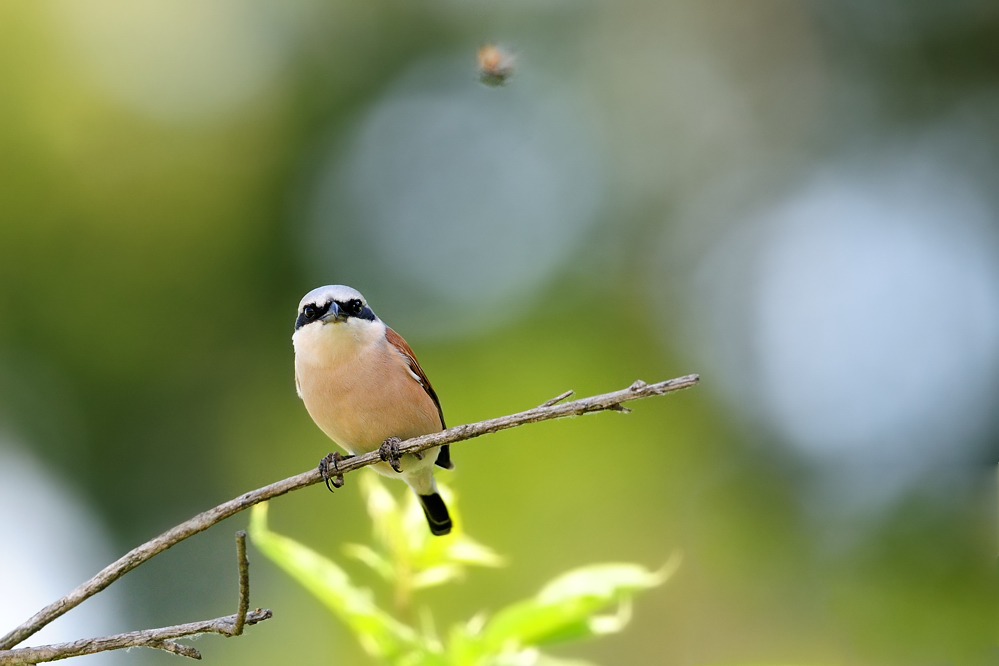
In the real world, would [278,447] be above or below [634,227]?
below

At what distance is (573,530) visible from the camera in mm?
9703

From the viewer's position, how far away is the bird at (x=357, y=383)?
4250mm

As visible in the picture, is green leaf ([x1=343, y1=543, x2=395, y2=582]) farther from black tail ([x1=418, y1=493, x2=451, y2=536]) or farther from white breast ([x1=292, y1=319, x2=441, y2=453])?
black tail ([x1=418, y1=493, x2=451, y2=536])

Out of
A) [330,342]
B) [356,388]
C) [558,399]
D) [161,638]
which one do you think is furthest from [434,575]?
[330,342]

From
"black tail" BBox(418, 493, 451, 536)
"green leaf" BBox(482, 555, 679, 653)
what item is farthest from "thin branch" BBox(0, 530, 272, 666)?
"black tail" BBox(418, 493, 451, 536)

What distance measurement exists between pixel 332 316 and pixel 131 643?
2.74 metres

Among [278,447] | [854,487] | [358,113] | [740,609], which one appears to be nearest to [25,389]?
[278,447]

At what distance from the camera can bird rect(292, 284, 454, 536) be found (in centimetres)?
425

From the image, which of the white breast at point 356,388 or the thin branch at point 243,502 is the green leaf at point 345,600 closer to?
the thin branch at point 243,502

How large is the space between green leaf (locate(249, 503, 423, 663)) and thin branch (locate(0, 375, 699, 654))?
13 cm

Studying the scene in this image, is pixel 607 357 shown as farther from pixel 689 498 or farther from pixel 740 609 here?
pixel 740 609

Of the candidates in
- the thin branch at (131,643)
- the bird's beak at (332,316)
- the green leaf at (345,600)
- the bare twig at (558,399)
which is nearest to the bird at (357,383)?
the bird's beak at (332,316)

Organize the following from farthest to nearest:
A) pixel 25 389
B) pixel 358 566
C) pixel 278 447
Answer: pixel 25 389
pixel 278 447
pixel 358 566

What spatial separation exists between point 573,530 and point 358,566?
2.83 metres
